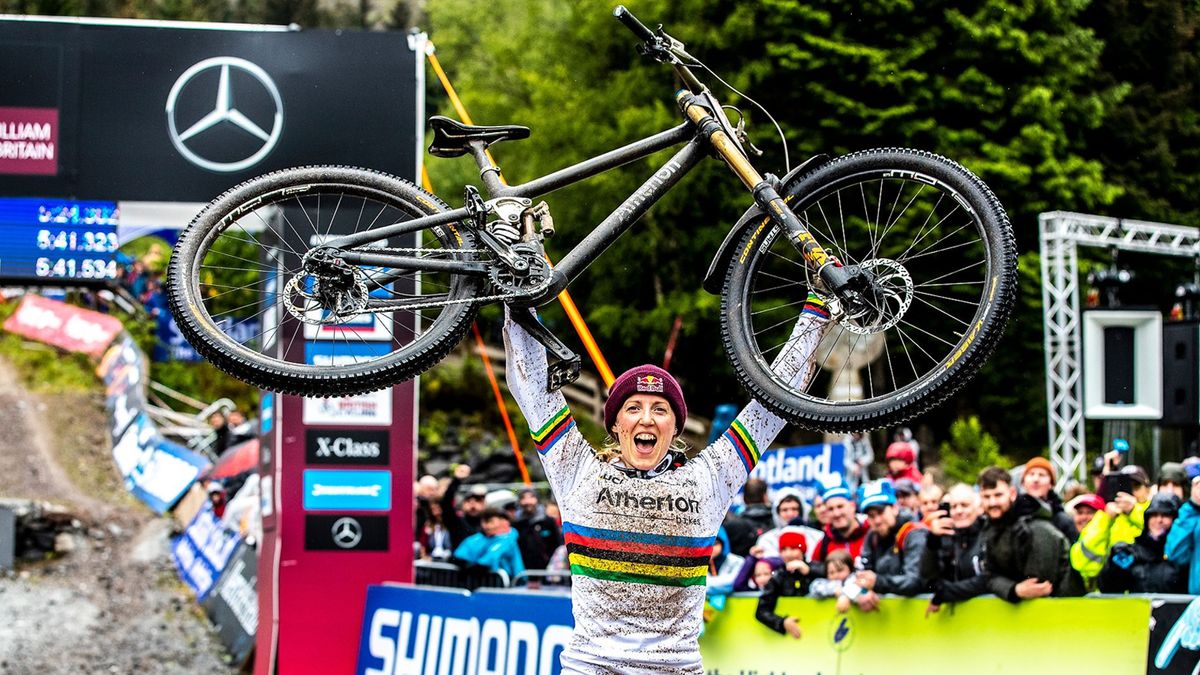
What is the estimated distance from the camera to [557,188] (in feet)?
17.6

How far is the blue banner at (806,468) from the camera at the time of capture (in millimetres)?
14125

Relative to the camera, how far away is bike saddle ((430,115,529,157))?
18.1 ft

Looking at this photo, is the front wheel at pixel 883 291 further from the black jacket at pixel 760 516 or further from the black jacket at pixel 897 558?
the black jacket at pixel 760 516

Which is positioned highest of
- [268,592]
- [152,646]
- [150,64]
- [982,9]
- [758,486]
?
[982,9]

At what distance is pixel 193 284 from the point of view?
5.34m

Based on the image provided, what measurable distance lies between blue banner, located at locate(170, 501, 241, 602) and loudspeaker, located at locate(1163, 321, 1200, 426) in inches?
378

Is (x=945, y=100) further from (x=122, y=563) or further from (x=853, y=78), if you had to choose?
(x=122, y=563)

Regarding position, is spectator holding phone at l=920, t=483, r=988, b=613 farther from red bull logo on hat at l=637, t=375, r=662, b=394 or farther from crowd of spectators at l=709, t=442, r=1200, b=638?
red bull logo on hat at l=637, t=375, r=662, b=394

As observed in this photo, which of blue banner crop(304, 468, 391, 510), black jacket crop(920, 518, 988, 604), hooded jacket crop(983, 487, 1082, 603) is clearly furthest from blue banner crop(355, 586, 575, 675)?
hooded jacket crop(983, 487, 1082, 603)

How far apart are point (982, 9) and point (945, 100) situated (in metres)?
1.70

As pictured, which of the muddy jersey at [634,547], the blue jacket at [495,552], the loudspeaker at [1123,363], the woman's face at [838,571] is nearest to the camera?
the muddy jersey at [634,547]

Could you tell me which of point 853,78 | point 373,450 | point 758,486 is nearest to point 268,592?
point 373,450

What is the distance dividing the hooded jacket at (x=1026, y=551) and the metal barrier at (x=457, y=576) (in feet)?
15.0

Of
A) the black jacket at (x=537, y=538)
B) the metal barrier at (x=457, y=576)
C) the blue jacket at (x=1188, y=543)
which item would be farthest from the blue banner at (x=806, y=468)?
the blue jacket at (x=1188, y=543)
